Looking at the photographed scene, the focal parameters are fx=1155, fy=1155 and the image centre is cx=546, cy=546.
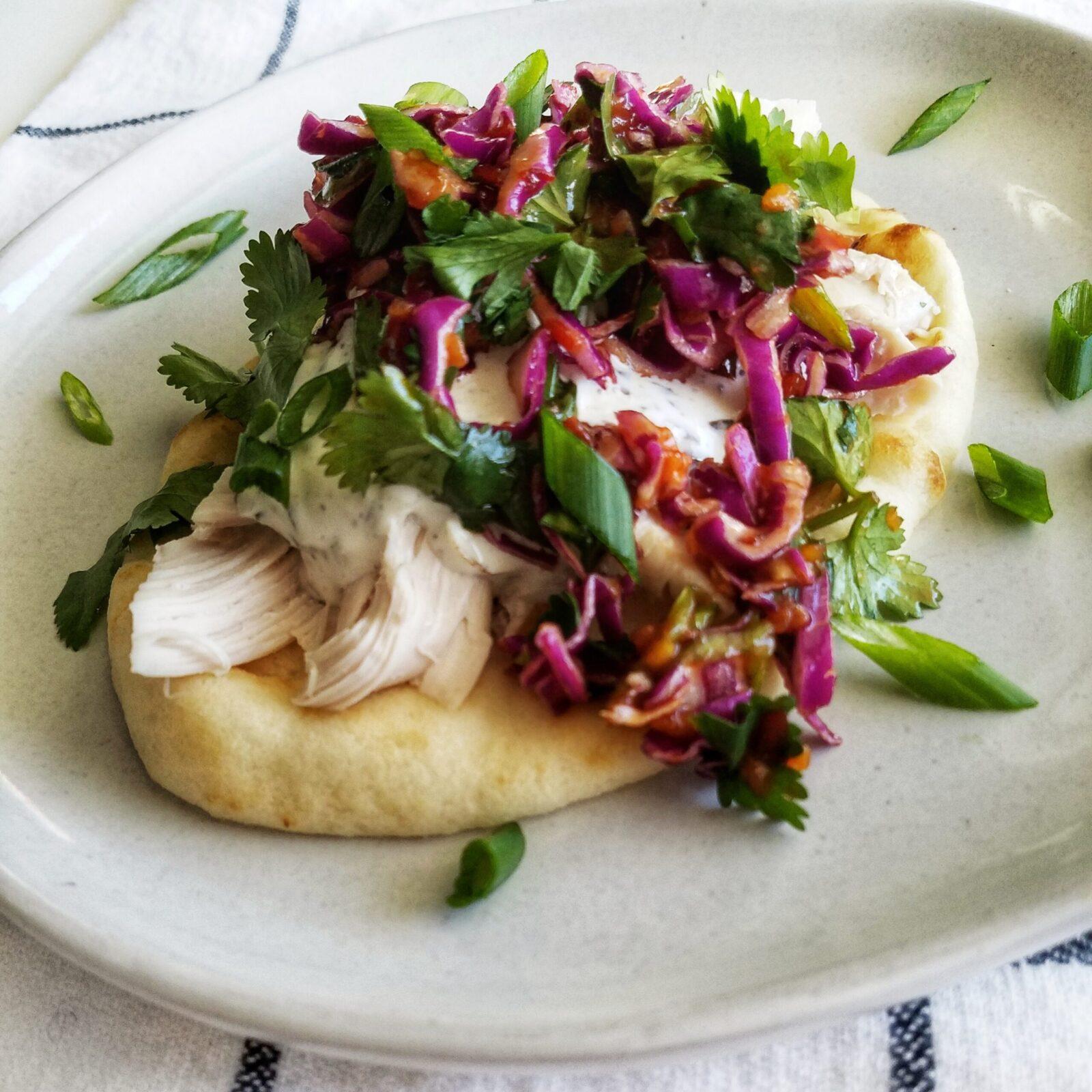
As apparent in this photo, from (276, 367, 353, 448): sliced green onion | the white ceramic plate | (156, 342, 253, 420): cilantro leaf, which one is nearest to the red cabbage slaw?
(276, 367, 353, 448): sliced green onion

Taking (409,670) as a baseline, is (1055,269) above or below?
below

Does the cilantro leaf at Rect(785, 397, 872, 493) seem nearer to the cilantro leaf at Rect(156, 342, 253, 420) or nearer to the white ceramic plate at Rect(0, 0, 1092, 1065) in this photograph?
the white ceramic plate at Rect(0, 0, 1092, 1065)

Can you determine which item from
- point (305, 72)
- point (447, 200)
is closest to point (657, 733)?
point (447, 200)

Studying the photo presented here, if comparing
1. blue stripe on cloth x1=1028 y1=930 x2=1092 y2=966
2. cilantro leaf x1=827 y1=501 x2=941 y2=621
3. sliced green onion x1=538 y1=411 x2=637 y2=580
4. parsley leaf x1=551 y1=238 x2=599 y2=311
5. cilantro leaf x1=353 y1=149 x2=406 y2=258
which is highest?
cilantro leaf x1=353 y1=149 x2=406 y2=258

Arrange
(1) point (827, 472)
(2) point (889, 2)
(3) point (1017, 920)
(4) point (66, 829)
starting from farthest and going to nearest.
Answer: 1. (2) point (889, 2)
2. (1) point (827, 472)
3. (4) point (66, 829)
4. (3) point (1017, 920)

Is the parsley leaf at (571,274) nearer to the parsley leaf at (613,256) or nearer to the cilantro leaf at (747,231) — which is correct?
the parsley leaf at (613,256)

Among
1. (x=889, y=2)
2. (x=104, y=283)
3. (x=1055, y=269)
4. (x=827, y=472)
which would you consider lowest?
(x=1055, y=269)

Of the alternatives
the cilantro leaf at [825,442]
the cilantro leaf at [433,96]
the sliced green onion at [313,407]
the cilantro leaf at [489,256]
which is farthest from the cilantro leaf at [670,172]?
the sliced green onion at [313,407]

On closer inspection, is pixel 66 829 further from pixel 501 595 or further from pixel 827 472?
pixel 827 472

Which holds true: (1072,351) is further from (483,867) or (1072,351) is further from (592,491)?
(483,867)
